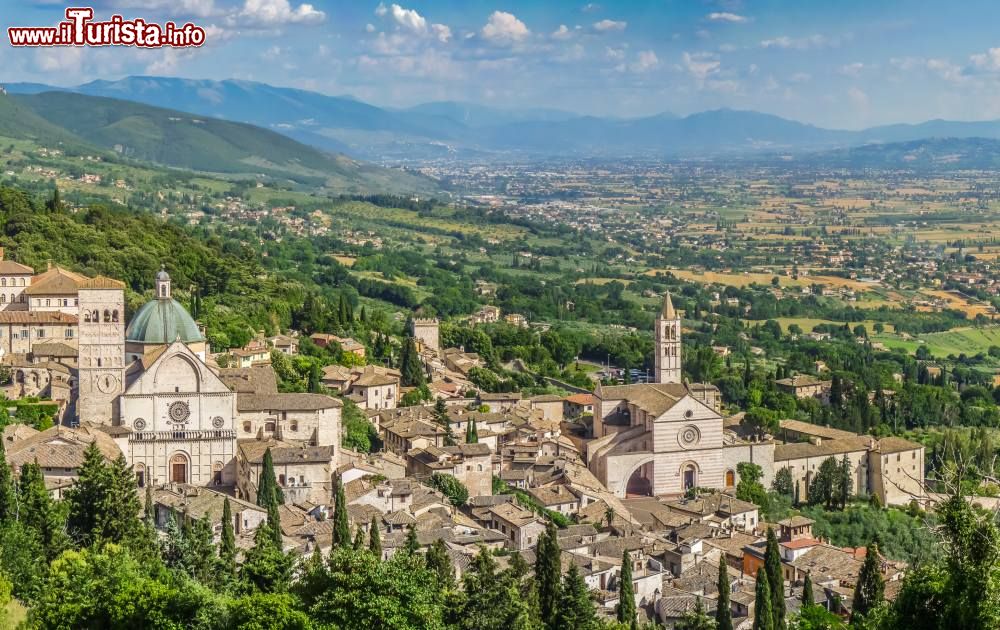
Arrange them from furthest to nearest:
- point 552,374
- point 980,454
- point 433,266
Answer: point 433,266 → point 552,374 → point 980,454

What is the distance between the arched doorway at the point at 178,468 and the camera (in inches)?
1737

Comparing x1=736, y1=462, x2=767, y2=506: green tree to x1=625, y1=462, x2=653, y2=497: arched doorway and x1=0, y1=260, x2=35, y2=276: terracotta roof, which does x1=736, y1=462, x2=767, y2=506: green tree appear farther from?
x1=0, y1=260, x2=35, y2=276: terracotta roof

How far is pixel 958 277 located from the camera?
168 m

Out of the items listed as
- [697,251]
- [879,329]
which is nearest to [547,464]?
[879,329]

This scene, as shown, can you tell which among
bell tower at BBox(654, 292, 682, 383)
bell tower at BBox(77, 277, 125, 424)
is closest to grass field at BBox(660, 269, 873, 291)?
bell tower at BBox(654, 292, 682, 383)

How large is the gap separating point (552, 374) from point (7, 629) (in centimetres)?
5107

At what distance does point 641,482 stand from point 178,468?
1855cm

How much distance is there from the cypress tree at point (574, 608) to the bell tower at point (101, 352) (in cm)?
1821

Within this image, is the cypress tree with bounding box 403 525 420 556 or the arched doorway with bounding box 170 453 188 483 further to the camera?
the arched doorway with bounding box 170 453 188 483

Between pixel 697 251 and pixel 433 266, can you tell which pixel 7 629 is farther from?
pixel 697 251

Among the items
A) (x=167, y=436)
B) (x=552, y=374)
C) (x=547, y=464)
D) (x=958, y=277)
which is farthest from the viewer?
(x=958, y=277)

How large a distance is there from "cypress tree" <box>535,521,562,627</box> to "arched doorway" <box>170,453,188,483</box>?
47.4ft

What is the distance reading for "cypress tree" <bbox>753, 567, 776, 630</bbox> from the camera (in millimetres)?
35062

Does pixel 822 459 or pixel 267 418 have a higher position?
pixel 267 418
